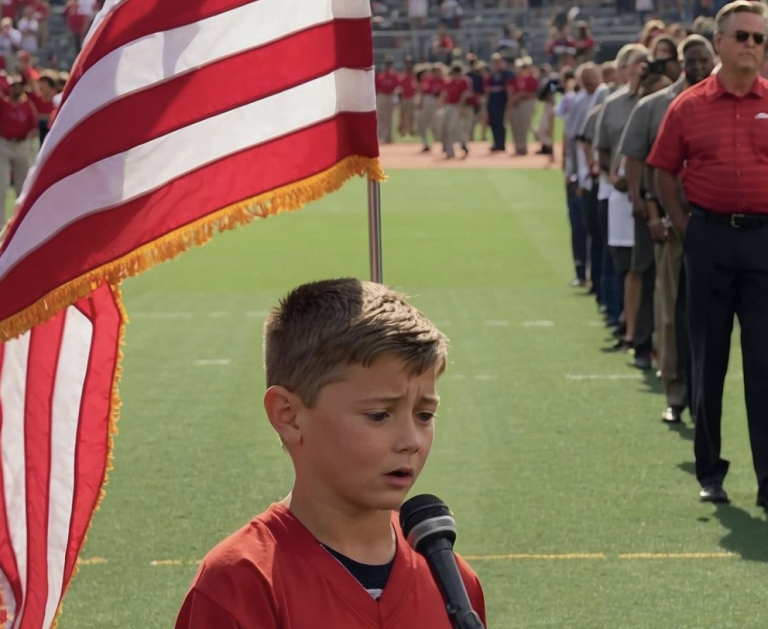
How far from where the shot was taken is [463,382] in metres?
11.9

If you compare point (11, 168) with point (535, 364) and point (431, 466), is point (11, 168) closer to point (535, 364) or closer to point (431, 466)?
point (535, 364)

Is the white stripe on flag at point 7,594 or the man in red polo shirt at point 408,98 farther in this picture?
the man in red polo shirt at point 408,98

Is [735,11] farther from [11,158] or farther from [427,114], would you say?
[427,114]

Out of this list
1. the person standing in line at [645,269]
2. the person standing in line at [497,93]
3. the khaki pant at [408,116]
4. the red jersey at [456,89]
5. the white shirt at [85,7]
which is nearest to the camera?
the person standing in line at [645,269]

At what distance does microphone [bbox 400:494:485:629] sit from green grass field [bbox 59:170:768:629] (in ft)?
12.2

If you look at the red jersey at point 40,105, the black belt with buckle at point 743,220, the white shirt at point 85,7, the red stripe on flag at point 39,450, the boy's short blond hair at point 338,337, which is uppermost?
the boy's short blond hair at point 338,337

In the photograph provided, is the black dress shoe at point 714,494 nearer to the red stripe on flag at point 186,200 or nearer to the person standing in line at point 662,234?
the person standing in line at point 662,234

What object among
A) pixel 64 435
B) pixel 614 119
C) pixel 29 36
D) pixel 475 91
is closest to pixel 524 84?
pixel 475 91

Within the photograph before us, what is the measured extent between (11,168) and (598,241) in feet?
39.1

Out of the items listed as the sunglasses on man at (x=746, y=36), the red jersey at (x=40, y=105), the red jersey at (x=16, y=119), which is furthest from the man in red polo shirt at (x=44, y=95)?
the sunglasses on man at (x=746, y=36)

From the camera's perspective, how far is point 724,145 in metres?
8.02

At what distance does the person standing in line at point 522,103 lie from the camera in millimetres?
41062

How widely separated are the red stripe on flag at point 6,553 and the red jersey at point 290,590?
1.73m

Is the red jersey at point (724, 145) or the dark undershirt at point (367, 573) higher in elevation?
the dark undershirt at point (367, 573)
